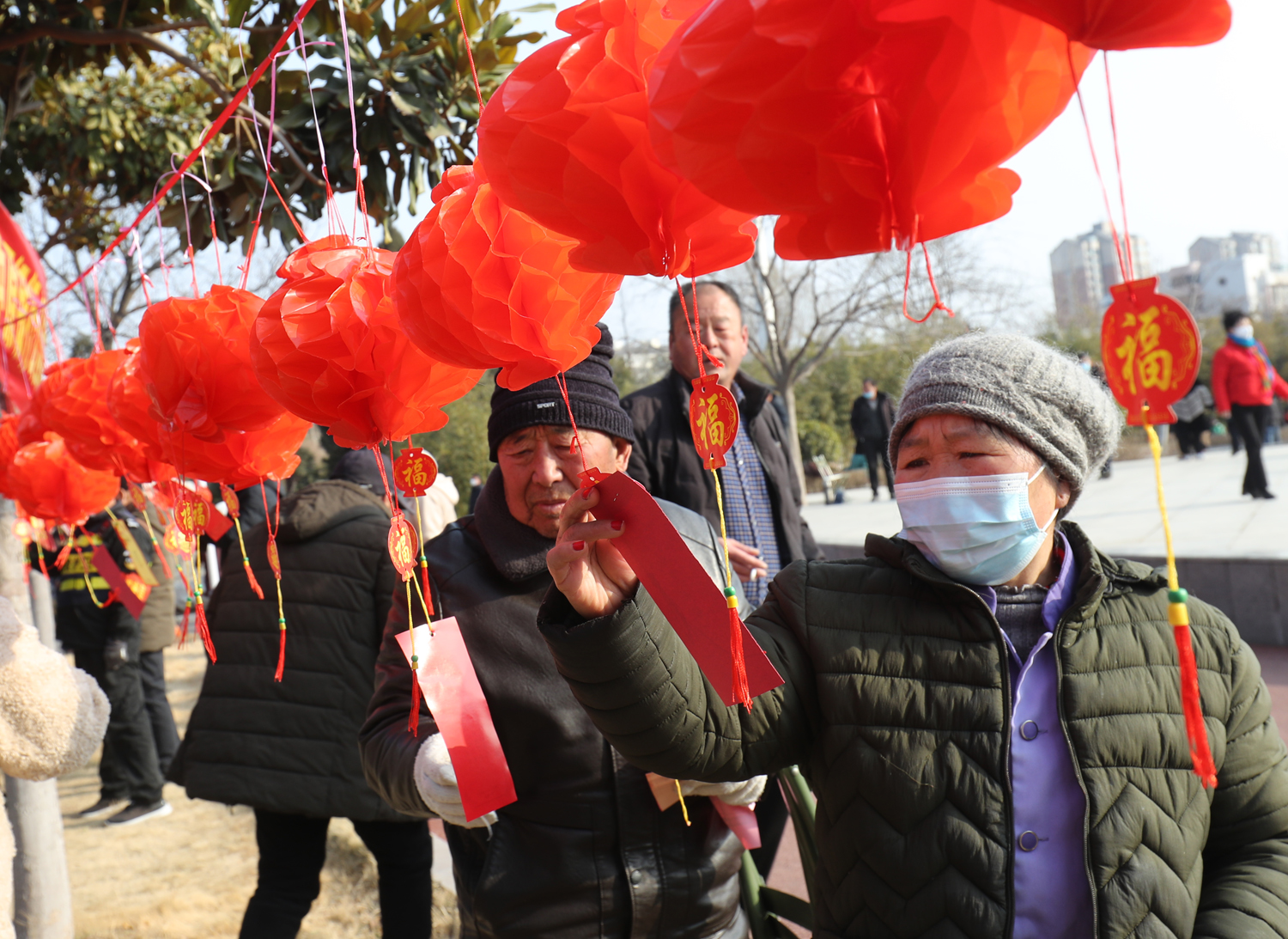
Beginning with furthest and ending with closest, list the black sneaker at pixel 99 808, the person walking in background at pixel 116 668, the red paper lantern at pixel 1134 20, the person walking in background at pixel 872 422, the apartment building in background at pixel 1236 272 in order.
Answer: the apartment building in background at pixel 1236 272 → the person walking in background at pixel 872 422 → the black sneaker at pixel 99 808 → the person walking in background at pixel 116 668 → the red paper lantern at pixel 1134 20

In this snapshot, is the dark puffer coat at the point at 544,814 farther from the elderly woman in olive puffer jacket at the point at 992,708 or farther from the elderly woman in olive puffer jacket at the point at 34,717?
the elderly woman in olive puffer jacket at the point at 34,717

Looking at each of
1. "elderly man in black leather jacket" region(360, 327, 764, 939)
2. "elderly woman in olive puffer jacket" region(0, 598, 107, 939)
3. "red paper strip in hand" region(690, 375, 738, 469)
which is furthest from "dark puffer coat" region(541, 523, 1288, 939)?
"elderly woman in olive puffer jacket" region(0, 598, 107, 939)

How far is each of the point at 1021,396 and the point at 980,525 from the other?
229mm

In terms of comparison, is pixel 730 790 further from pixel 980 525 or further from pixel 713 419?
pixel 713 419

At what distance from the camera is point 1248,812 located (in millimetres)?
1485

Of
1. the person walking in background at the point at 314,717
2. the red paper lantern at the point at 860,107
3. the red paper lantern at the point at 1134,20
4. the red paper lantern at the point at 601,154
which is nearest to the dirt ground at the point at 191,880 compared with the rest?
the person walking in background at the point at 314,717

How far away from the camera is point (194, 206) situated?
2912 mm

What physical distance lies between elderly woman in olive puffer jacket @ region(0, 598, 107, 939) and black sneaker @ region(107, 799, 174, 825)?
12.7ft

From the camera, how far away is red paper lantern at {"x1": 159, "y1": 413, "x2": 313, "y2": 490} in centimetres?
162

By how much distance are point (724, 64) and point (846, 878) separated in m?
1.25

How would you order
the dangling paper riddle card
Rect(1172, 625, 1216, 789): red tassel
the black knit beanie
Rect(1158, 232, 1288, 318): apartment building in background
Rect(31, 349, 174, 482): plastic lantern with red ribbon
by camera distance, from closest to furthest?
Rect(1172, 625, 1216, 789): red tassel
the dangling paper riddle card
the black knit beanie
Rect(31, 349, 174, 482): plastic lantern with red ribbon
Rect(1158, 232, 1288, 318): apartment building in background

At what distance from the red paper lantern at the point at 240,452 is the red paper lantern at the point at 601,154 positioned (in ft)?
3.04

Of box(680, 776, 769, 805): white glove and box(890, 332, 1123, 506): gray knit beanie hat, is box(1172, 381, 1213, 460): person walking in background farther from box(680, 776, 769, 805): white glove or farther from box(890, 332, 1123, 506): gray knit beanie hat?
box(680, 776, 769, 805): white glove

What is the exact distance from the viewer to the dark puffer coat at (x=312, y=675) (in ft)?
8.87
